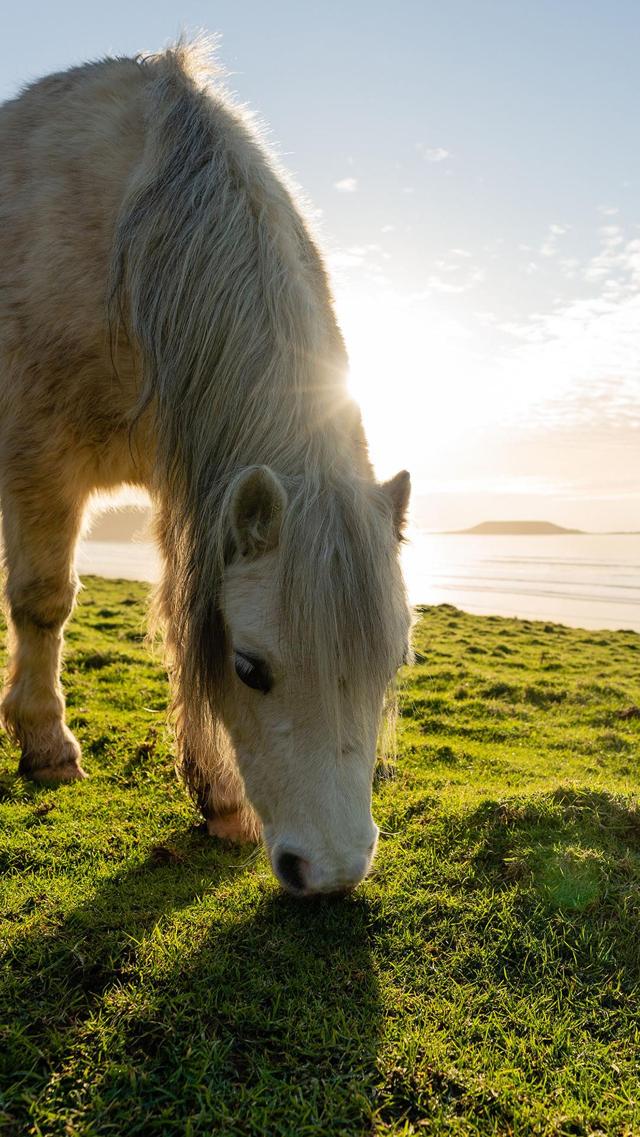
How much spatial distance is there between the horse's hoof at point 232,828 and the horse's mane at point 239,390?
1041 mm

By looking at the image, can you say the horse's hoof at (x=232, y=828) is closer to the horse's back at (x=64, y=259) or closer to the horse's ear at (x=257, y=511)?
the horse's ear at (x=257, y=511)

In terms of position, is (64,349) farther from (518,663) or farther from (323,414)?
(518,663)

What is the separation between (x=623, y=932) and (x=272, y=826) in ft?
4.54

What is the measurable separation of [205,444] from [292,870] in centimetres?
164

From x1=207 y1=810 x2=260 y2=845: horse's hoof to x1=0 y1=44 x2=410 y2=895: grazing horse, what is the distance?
0.05 ft

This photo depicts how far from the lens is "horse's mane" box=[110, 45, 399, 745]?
2449mm

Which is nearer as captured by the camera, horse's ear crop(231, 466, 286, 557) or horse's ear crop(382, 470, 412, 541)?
horse's ear crop(231, 466, 286, 557)

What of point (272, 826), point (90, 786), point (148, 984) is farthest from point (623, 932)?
point (90, 786)

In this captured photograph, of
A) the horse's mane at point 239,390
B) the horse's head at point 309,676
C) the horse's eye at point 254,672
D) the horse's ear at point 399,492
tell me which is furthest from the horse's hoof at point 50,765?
the horse's ear at point 399,492

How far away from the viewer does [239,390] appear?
114 inches

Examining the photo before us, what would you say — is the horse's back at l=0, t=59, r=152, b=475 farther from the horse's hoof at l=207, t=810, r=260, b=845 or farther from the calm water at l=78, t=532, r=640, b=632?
the calm water at l=78, t=532, r=640, b=632

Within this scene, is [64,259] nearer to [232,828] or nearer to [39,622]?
[39,622]

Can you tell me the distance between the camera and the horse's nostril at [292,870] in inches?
93.4

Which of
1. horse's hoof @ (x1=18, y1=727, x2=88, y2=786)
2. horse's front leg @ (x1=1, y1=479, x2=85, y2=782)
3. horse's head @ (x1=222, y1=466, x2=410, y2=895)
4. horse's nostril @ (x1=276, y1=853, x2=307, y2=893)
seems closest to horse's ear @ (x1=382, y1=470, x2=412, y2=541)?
horse's head @ (x1=222, y1=466, x2=410, y2=895)
